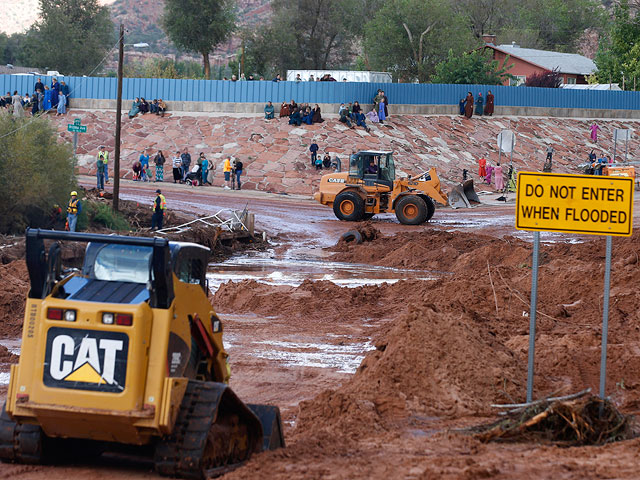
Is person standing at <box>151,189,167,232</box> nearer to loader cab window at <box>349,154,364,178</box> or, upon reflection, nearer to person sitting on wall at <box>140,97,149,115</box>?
loader cab window at <box>349,154,364,178</box>

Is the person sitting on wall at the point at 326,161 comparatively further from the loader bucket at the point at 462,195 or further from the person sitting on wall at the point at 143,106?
the person sitting on wall at the point at 143,106

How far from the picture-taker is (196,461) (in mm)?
7473

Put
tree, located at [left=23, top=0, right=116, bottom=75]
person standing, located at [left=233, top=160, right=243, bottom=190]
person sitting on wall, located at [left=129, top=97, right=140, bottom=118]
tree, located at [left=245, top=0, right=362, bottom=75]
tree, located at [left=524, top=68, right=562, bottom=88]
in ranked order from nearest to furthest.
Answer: person standing, located at [left=233, top=160, right=243, bottom=190]
person sitting on wall, located at [left=129, top=97, right=140, bottom=118]
tree, located at [left=524, top=68, right=562, bottom=88]
tree, located at [left=245, top=0, right=362, bottom=75]
tree, located at [left=23, top=0, right=116, bottom=75]

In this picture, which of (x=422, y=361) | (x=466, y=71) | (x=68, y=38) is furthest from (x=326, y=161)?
(x=68, y=38)

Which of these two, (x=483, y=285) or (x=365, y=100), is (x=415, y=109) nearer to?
(x=365, y=100)

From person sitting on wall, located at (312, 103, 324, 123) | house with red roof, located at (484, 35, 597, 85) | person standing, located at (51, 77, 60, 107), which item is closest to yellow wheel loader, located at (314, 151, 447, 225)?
person sitting on wall, located at (312, 103, 324, 123)

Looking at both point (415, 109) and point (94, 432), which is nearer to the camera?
point (94, 432)

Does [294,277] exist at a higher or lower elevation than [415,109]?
lower

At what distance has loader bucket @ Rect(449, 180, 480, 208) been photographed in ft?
131

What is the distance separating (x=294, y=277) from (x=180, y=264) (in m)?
15.9

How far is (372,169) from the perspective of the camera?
3481 centimetres

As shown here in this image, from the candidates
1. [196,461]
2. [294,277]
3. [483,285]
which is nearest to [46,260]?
[196,461]

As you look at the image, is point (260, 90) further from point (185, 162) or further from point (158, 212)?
point (158, 212)

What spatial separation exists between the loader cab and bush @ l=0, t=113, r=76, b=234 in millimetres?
10114
